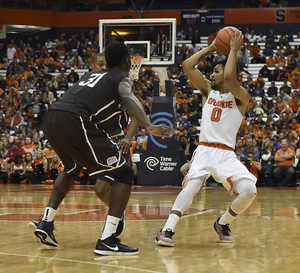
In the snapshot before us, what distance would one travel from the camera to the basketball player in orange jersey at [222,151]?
17.0ft

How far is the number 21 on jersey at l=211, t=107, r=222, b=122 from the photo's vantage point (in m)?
5.37

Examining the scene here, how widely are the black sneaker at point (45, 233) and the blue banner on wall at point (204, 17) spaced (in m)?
25.7

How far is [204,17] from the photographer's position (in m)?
29.0

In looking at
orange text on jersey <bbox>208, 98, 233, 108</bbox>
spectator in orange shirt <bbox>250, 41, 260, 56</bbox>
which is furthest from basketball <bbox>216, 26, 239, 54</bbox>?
spectator in orange shirt <bbox>250, 41, 260, 56</bbox>

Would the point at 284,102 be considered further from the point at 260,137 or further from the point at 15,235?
the point at 15,235

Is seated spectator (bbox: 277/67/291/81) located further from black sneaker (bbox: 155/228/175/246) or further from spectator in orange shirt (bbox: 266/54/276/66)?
black sneaker (bbox: 155/228/175/246)

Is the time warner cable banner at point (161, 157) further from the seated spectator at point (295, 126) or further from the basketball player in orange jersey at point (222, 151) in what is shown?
the basketball player in orange jersey at point (222, 151)

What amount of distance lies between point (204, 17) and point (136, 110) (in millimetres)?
25748

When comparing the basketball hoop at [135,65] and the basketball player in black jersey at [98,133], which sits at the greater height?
the basketball player in black jersey at [98,133]

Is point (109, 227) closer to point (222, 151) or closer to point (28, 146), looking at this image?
point (222, 151)

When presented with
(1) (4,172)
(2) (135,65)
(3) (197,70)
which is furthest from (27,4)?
(3) (197,70)

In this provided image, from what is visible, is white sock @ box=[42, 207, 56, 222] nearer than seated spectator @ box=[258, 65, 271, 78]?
Yes

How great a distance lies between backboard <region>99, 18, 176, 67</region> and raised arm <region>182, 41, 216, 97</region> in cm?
903

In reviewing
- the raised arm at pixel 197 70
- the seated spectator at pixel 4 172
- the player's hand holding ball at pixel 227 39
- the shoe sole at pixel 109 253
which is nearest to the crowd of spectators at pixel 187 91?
the seated spectator at pixel 4 172
